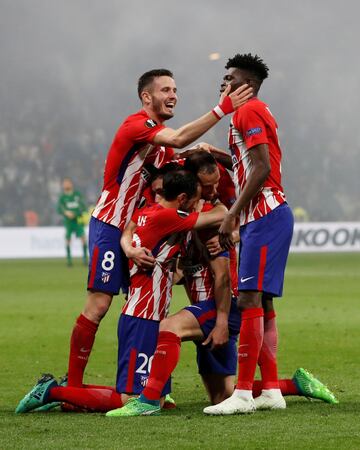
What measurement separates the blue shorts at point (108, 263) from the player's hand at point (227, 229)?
90cm

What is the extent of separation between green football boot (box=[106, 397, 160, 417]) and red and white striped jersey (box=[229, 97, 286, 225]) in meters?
1.21

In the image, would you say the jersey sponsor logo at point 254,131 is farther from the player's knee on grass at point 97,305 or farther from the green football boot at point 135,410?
the green football boot at point 135,410

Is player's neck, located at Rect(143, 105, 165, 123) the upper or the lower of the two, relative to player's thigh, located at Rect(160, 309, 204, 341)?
upper

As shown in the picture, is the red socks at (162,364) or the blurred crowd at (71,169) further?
the blurred crowd at (71,169)

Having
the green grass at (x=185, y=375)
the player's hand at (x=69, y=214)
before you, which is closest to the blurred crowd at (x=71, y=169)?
the player's hand at (x=69, y=214)

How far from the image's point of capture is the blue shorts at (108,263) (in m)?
7.14

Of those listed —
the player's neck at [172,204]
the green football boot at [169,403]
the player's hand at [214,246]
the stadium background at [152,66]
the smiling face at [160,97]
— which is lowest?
the green football boot at [169,403]

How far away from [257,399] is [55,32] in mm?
44502

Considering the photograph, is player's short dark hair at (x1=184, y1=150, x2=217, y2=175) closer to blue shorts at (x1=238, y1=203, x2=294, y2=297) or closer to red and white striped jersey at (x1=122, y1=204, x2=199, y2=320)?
red and white striped jersey at (x1=122, y1=204, x2=199, y2=320)

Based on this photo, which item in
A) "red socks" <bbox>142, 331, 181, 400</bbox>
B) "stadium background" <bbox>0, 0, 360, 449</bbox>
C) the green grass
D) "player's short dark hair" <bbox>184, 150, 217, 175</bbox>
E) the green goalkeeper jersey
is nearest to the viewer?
the green grass

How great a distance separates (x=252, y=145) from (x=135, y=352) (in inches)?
55.2

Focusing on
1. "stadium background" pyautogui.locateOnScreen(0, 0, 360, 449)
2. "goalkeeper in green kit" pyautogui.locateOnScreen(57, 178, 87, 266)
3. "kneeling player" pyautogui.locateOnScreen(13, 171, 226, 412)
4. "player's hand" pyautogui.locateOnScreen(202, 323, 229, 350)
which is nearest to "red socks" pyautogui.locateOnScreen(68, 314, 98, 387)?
"kneeling player" pyautogui.locateOnScreen(13, 171, 226, 412)

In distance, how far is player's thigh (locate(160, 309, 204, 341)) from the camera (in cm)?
650

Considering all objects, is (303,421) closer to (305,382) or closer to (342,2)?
→ (305,382)
